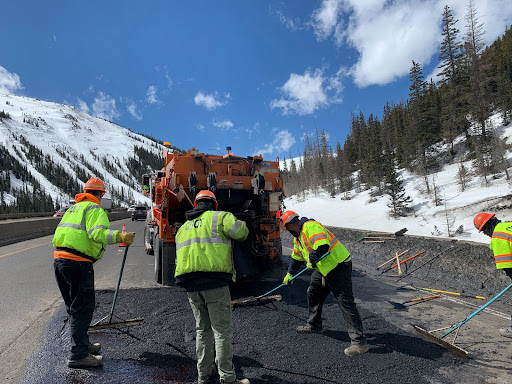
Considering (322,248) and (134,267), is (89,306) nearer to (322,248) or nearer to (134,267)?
(322,248)

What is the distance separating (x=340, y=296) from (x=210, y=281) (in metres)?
1.86

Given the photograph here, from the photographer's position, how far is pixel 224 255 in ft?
9.79

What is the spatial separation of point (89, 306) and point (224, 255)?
1765 mm

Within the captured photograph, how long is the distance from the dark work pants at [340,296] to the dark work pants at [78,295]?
8.98 feet

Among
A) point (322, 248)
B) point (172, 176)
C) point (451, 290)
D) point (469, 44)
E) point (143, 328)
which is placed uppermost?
point (469, 44)

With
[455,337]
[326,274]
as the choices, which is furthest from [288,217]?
[455,337]

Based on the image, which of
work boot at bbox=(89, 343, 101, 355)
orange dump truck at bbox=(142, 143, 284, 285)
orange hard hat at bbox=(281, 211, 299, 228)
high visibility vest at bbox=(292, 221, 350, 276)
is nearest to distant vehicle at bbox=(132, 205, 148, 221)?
orange dump truck at bbox=(142, 143, 284, 285)

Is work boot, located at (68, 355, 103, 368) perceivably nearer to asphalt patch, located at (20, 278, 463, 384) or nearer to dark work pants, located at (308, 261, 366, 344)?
asphalt patch, located at (20, 278, 463, 384)

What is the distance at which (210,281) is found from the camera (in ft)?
9.54

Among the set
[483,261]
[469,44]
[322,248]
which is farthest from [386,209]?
[322,248]

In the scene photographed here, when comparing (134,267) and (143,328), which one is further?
(134,267)

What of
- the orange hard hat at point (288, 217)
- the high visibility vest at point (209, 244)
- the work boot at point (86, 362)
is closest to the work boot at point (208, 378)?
the high visibility vest at point (209, 244)

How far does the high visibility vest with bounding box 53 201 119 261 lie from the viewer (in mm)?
3355

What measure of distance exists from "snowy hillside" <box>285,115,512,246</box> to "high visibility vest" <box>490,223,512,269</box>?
429 inches
